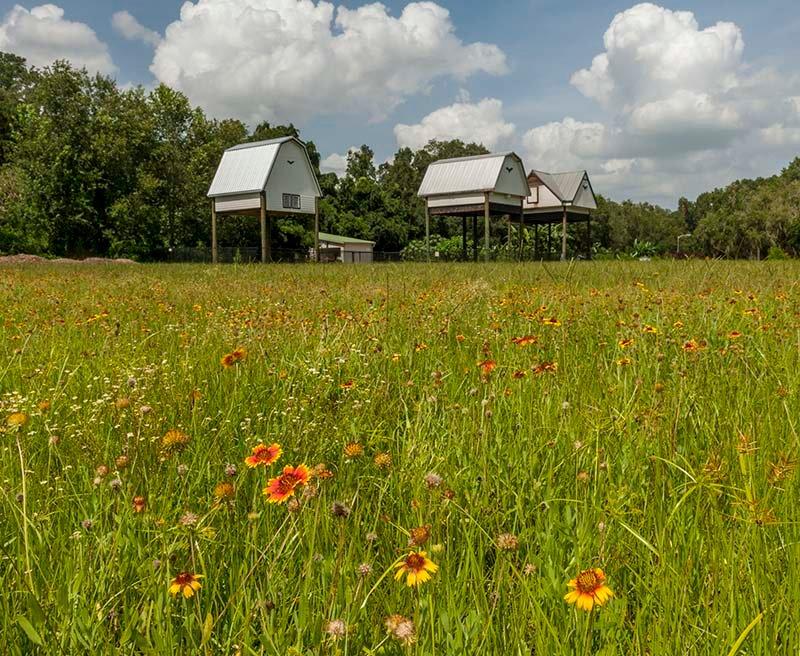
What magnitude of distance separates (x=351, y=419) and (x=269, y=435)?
0.27 m

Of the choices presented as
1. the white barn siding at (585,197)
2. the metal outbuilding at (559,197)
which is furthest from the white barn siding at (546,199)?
the white barn siding at (585,197)

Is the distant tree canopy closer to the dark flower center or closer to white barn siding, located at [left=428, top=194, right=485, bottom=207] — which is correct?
white barn siding, located at [left=428, top=194, right=485, bottom=207]

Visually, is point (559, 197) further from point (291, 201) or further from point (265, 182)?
point (265, 182)

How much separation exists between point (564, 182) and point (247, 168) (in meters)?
16.3

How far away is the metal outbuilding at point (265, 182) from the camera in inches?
923

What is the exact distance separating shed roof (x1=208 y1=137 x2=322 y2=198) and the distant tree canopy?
30.4 feet

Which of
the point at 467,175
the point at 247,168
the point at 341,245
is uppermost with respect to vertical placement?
the point at 247,168

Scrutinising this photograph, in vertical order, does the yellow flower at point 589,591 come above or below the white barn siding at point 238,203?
below

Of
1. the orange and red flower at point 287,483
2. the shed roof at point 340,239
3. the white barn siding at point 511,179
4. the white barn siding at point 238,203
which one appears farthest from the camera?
the shed roof at point 340,239

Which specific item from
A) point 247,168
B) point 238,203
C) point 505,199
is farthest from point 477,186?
point 238,203

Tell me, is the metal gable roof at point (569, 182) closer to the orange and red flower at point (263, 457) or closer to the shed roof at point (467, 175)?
the shed roof at point (467, 175)

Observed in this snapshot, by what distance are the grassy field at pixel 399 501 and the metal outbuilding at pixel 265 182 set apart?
68.8 feet

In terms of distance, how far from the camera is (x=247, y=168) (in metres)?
24.1

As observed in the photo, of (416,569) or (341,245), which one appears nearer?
(416,569)
